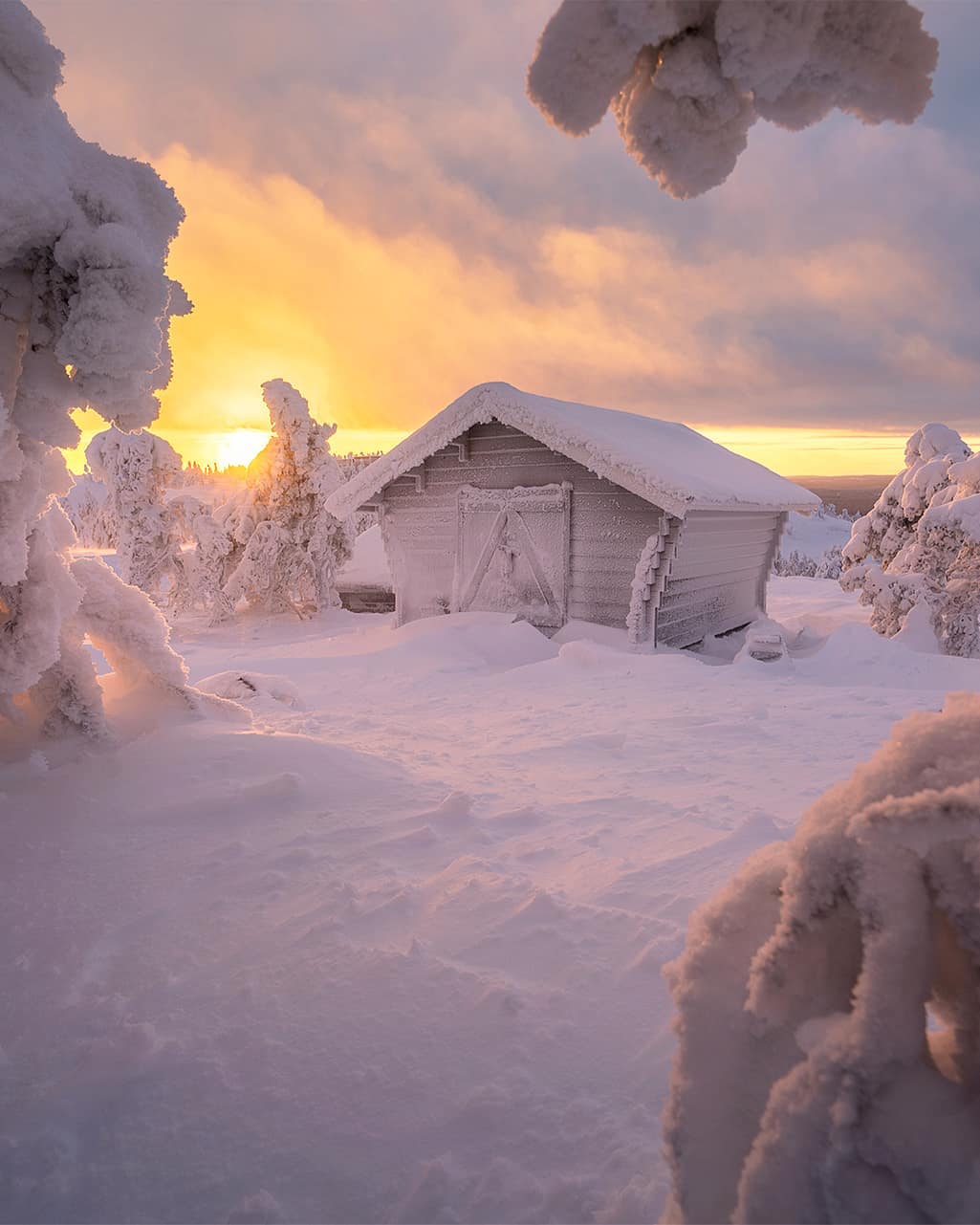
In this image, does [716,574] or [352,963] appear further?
[716,574]

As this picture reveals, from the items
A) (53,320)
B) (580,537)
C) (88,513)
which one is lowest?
(580,537)

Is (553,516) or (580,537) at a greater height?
(553,516)

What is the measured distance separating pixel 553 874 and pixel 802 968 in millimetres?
2046

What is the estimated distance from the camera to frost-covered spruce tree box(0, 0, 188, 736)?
2.89 meters

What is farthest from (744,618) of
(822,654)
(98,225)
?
(98,225)

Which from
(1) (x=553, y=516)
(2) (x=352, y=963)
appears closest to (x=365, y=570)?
(1) (x=553, y=516)

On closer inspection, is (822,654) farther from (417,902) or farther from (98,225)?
(98,225)

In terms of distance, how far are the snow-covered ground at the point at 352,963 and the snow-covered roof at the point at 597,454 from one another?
5.19m

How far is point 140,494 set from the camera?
59.0ft

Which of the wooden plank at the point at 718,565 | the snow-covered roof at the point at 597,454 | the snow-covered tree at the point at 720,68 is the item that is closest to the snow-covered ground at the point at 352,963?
the snow-covered tree at the point at 720,68

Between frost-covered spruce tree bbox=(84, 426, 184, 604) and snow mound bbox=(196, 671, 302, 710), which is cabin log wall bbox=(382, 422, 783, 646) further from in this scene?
frost-covered spruce tree bbox=(84, 426, 184, 604)

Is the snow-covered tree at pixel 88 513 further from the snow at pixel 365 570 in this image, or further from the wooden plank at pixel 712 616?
the wooden plank at pixel 712 616

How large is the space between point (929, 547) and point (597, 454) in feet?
24.4

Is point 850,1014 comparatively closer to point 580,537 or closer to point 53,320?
point 53,320
